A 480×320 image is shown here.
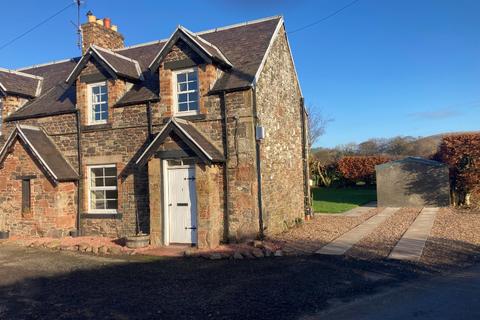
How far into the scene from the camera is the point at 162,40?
17141mm

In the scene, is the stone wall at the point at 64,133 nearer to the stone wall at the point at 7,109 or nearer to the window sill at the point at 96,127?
the window sill at the point at 96,127

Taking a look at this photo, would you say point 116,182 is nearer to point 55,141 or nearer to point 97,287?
point 55,141

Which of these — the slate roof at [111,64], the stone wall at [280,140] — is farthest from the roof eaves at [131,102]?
the stone wall at [280,140]

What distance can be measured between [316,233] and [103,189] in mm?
7466

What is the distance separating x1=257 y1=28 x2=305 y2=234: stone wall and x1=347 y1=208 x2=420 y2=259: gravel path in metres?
2.99

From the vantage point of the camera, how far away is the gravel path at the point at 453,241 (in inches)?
354

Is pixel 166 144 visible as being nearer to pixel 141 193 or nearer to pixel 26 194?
pixel 141 193

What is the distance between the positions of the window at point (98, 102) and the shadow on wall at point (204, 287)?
6216mm

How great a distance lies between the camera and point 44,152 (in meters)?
13.9

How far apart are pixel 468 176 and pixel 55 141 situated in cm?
1756

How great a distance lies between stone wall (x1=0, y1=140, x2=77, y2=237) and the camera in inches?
535

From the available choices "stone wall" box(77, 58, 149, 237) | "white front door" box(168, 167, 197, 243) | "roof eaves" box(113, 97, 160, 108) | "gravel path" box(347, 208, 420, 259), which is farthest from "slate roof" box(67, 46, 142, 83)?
"gravel path" box(347, 208, 420, 259)

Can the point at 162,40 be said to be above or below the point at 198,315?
above

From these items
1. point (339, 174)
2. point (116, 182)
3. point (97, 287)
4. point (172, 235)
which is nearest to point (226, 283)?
point (97, 287)
